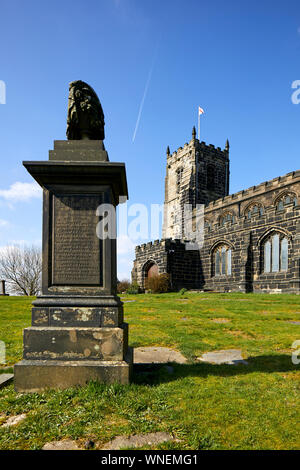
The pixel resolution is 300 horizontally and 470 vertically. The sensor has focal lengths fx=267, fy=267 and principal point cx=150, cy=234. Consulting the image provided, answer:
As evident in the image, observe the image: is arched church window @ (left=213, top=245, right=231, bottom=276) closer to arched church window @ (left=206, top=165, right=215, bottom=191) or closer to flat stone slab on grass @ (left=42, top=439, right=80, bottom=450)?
arched church window @ (left=206, top=165, right=215, bottom=191)

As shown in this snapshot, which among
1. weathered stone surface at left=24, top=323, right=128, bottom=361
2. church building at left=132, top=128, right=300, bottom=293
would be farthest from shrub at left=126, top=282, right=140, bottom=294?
weathered stone surface at left=24, top=323, right=128, bottom=361

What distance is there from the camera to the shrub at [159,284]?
73.0ft

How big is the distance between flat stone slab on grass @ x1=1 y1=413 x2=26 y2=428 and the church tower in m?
30.8

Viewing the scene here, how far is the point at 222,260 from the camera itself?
71.9 feet

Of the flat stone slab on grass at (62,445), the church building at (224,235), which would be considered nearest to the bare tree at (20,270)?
the church building at (224,235)

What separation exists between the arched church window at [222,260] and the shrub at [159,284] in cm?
425

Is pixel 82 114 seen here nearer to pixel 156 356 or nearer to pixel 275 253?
pixel 156 356

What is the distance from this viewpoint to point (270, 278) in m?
17.8

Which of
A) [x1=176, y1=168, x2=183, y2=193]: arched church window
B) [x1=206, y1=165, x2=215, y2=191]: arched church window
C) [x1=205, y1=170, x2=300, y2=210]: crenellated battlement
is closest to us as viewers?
[x1=205, y1=170, x2=300, y2=210]: crenellated battlement

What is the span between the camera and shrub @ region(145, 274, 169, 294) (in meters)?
22.2

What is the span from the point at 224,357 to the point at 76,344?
8.24ft

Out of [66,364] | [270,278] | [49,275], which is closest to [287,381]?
[66,364]
